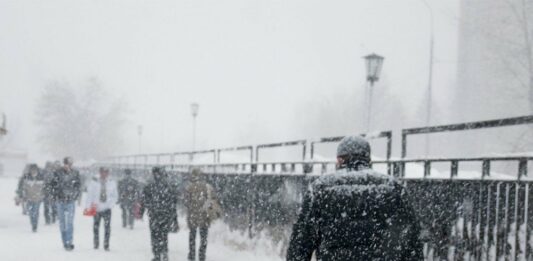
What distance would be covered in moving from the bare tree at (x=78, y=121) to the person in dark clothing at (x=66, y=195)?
175 feet

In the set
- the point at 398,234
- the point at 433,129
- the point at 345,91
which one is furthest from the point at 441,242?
Answer: the point at 345,91

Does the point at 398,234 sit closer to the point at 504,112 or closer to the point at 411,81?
the point at 504,112

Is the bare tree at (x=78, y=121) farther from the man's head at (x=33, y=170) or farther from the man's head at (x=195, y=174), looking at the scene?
the man's head at (x=195, y=174)

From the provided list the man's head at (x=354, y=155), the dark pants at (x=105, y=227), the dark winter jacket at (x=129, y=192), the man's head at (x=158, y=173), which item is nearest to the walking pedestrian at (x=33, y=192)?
the dark winter jacket at (x=129, y=192)

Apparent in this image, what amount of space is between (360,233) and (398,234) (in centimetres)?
24

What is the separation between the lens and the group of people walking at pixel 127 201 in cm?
920

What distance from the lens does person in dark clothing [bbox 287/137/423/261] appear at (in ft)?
11.1

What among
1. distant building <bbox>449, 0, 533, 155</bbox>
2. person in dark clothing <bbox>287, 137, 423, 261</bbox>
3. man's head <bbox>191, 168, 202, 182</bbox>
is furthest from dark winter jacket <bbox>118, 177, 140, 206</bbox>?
distant building <bbox>449, 0, 533, 155</bbox>

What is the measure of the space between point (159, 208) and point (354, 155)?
6283 mm

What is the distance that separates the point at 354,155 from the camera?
11.4ft

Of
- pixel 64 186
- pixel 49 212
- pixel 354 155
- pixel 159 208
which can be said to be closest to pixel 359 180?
pixel 354 155

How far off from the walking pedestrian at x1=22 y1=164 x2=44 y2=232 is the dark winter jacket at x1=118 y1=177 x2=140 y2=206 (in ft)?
6.82

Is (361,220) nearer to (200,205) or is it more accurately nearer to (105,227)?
(200,205)

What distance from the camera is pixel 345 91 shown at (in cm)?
6328
